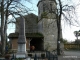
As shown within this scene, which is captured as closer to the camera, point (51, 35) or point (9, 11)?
point (9, 11)

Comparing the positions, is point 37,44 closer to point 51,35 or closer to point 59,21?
point 51,35

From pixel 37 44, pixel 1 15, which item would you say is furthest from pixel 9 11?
pixel 37 44

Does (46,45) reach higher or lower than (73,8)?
lower

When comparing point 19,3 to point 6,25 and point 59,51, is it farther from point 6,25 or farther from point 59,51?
point 59,51

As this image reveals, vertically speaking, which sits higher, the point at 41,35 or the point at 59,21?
the point at 59,21

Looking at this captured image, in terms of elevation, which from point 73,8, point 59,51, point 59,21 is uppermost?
point 73,8

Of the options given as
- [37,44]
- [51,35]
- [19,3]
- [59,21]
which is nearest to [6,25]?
[19,3]

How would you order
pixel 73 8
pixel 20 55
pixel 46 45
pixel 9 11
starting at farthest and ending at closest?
pixel 46 45, pixel 73 8, pixel 9 11, pixel 20 55

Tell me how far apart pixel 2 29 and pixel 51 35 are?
1451 centimetres

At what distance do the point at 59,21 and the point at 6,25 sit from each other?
867 cm

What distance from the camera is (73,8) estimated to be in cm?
2702

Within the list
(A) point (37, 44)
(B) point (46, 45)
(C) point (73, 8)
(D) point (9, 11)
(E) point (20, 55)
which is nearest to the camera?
(E) point (20, 55)

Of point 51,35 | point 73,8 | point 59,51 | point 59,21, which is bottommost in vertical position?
point 59,51

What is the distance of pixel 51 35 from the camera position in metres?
37.4
